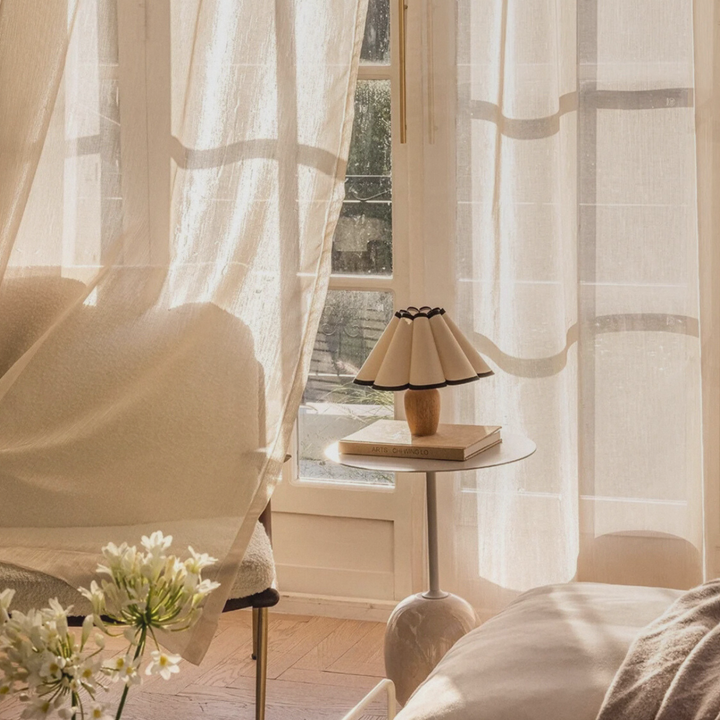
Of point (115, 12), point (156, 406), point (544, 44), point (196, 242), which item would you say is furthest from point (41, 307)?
point (544, 44)

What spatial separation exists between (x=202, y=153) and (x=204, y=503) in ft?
2.03

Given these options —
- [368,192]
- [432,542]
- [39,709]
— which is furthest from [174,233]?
[39,709]

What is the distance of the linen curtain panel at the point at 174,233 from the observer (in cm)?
185

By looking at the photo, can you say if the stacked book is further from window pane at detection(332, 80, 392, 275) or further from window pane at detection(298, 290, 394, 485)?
window pane at detection(332, 80, 392, 275)

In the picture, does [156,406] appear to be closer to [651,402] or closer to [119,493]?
[119,493]

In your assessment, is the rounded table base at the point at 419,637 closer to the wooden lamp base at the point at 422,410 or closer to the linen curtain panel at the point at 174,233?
the wooden lamp base at the point at 422,410

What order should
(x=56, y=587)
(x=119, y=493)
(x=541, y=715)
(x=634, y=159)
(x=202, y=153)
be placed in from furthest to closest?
1. (x=634, y=159)
2. (x=119, y=493)
3. (x=56, y=587)
4. (x=202, y=153)
5. (x=541, y=715)

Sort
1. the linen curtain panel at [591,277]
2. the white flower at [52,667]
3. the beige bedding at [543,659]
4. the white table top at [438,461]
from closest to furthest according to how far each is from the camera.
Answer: the white flower at [52,667] → the beige bedding at [543,659] → the white table top at [438,461] → the linen curtain panel at [591,277]

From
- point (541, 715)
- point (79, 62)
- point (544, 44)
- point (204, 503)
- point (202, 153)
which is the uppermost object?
point (544, 44)

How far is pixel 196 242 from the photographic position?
1.90 metres

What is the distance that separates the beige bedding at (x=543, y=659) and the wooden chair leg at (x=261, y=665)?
0.70m

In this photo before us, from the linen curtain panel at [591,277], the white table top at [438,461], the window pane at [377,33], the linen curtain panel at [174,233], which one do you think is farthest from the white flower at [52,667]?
the window pane at [377,33]

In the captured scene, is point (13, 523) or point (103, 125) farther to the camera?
point (13, 523)

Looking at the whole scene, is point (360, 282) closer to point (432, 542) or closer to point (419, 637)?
point (432, 542)
